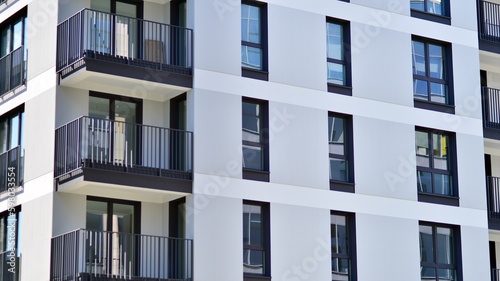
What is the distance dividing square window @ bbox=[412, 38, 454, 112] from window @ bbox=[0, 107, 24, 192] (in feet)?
38.6

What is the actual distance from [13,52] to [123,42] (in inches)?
160

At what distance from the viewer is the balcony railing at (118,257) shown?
30.1m

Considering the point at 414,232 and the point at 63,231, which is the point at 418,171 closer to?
the point at 414,232

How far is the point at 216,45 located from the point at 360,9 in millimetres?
5464

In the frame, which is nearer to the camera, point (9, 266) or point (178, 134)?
point (178, 134)

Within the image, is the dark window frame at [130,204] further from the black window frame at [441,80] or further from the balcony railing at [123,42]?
the black window frame at [441,80]

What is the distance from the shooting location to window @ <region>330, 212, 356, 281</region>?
112 feet

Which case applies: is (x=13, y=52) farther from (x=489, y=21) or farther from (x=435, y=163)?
(x=489, y=21)

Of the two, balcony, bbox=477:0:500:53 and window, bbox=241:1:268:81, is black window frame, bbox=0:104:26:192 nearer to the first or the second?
window, bbox=241:1:268:81

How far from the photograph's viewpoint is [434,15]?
124ft

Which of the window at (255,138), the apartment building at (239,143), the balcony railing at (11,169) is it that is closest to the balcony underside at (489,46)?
the apartment building at (239,143)

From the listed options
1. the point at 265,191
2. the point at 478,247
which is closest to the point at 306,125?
the point at 265,191

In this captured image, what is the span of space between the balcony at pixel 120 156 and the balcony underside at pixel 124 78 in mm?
1109

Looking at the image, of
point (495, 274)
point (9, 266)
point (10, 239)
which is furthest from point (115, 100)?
point (495, 274)
